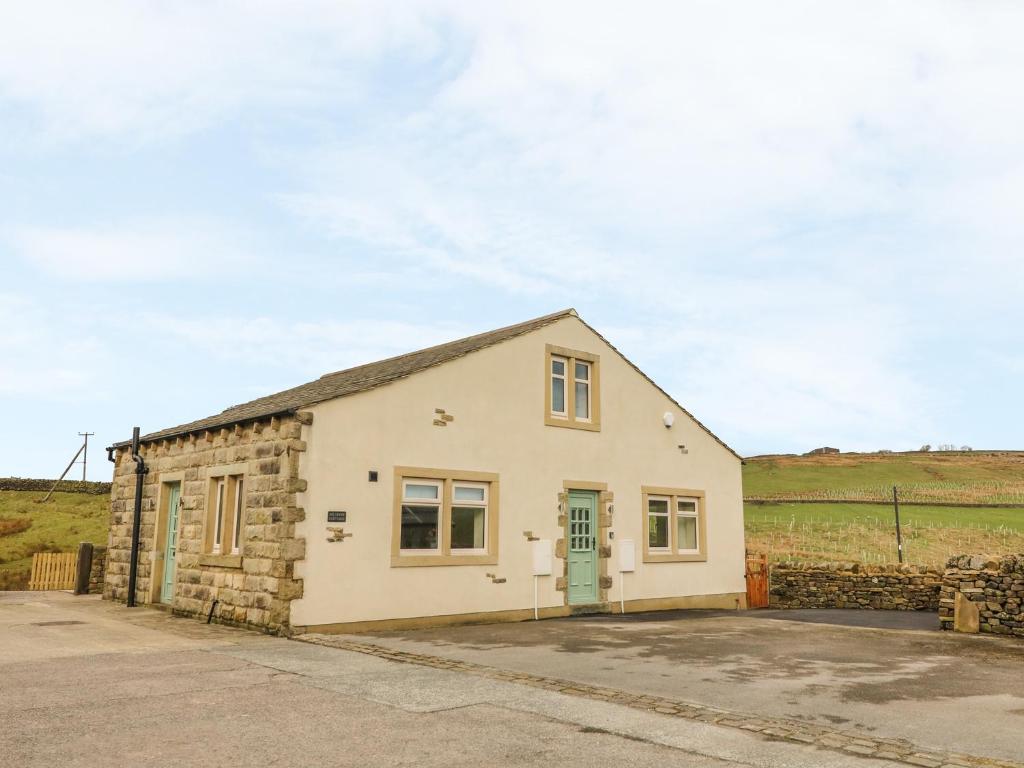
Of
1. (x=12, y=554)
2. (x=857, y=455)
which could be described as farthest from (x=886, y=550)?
(x=857, y=455)

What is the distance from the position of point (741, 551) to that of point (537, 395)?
820 cm

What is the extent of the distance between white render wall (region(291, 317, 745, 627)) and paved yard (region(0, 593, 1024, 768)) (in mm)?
1388

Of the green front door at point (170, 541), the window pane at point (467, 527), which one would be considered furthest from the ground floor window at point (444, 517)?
the green front door at point (170, 541)

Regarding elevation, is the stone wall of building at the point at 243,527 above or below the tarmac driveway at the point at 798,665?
above

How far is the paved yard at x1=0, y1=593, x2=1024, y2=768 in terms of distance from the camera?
5.74 metres

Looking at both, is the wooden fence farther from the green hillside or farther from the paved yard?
the green hillside

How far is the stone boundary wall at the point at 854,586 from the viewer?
19734 mm

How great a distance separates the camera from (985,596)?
13.9 metres

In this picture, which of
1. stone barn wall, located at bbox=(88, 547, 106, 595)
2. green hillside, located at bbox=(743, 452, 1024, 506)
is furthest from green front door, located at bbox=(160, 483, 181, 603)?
green hillside, located at bbox=(743, 452, 1024, 506)

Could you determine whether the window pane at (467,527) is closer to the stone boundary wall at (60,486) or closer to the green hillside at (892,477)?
the stone boundary wall at (60,486)

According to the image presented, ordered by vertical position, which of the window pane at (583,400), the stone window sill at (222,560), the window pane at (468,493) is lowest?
the stone window sill at (222,560)

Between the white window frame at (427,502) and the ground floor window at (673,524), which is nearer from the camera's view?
the white window frame at (427,502)

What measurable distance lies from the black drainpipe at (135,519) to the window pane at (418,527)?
6990 millimetres

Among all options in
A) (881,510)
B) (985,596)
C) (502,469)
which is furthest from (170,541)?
(881,510)
